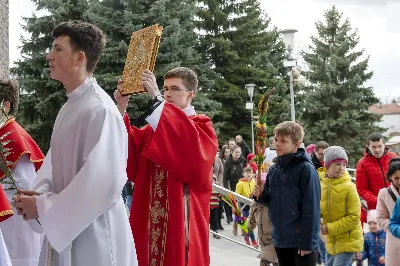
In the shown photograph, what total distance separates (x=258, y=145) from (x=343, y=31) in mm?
32805

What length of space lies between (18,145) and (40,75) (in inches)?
773

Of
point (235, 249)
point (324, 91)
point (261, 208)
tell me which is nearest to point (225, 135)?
point (324, 91)

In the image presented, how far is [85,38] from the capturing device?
3.09 m

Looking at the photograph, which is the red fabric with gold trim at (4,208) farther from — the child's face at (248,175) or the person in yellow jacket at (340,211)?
the child's face at (248,175)

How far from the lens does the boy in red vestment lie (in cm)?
395

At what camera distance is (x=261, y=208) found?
582 centimetres

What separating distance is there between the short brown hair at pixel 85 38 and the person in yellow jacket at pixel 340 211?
3.70 metres

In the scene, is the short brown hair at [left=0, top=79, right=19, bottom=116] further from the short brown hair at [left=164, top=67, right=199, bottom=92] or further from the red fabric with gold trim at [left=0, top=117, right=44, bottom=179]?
the short brown hair at [left=164, top=67, right=199, bottom=92]

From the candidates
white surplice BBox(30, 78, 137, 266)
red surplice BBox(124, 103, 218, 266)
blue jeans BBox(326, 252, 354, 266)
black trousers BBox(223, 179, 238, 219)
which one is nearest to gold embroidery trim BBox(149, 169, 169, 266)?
red surplice BBox(124, 103, 218, 266)

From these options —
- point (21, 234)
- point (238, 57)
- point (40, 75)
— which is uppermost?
point (238, 57)

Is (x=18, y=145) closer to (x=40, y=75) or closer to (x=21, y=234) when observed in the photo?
(x=21, y=234)

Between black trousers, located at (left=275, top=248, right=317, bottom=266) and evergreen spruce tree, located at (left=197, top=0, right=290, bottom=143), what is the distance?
2502 centimetres

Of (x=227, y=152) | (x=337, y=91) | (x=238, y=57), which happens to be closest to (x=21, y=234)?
(x=227, y=152)

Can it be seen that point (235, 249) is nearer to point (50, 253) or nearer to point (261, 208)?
point (261, 208)
